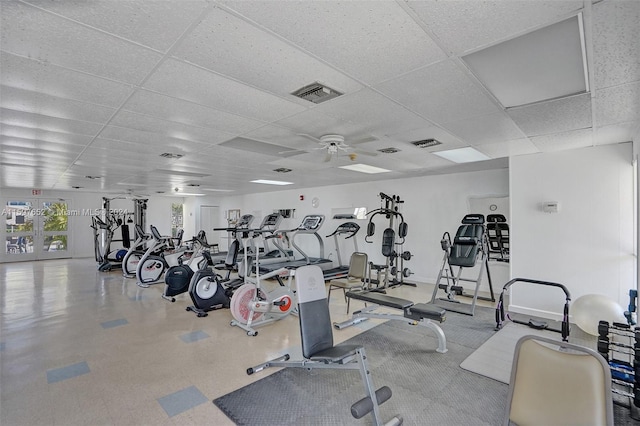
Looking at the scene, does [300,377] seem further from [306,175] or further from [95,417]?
[306,175]

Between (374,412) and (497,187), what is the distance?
530 centimetres

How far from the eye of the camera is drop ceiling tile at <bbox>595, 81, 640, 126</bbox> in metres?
2.27

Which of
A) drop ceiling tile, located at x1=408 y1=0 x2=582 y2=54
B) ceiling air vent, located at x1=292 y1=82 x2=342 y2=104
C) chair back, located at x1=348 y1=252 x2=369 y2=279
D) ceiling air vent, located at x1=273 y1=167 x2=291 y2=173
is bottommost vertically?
chair back, located at x1=348 y1=252 x2=369 y2=279

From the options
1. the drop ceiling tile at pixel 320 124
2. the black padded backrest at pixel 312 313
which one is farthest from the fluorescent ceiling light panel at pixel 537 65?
the black padded backrest at pixel 312 313

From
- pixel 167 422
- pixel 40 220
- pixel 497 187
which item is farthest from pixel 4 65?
pixel 40 220

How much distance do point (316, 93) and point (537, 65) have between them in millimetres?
1515

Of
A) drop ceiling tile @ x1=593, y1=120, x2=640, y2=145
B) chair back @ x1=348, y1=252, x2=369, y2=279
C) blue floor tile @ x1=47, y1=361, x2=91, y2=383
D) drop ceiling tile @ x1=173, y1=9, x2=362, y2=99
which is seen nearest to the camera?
drop ceiling tile @ x1=173, y1=9, x2=362, y2=99

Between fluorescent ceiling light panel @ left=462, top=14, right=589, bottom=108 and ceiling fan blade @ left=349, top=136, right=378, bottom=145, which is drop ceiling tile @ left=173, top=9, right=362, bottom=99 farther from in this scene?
ceiling fan blade @ left=349, top=136, right=378, bottom=145

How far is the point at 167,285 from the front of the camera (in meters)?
5.21

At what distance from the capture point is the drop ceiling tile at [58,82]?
1964 mm

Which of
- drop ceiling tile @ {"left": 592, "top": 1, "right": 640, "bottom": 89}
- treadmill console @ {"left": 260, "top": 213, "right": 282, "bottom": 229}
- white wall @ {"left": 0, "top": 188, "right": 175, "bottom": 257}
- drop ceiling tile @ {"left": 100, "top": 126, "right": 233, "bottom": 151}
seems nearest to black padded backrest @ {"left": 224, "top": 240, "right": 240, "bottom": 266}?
treadmill console @ {"left": 260, "top": 213, "right": 282, "bottom": 229}

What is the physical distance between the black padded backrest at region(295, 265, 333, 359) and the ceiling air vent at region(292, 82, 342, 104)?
1447 millimetres

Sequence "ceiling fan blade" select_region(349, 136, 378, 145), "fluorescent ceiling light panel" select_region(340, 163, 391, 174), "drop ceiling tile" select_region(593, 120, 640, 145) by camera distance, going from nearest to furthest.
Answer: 1. "drop ceiling tile" select_region(593, 120, 640, 145)
2. "ceiling fan blade" select_region(349, 136, 378, 145)
3. "fluorescent ceiling light panel" select_region(340, 163, 391, 174)

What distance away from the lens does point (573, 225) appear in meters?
4.15
